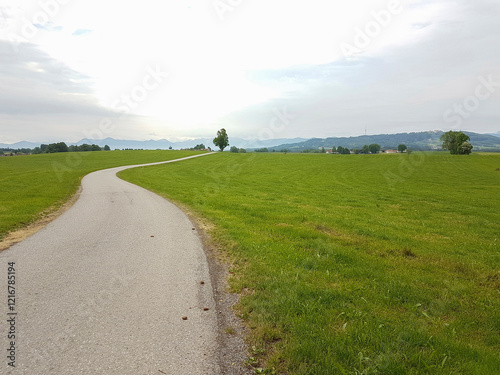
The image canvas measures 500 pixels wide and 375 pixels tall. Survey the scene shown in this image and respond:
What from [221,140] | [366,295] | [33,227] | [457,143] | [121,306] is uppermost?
[221,140]

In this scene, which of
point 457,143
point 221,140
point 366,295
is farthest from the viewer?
point 221,140

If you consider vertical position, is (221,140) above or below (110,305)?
above

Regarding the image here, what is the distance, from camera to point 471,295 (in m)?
5.60

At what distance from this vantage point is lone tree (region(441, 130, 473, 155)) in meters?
83.1

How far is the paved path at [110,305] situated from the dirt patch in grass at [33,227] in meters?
0.46

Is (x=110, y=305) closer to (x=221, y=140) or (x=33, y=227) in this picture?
(x=33, y=227)

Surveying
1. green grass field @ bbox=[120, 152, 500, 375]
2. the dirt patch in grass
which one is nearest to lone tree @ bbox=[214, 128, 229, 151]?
the dirt patch in grass

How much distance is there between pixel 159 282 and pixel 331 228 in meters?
7.32

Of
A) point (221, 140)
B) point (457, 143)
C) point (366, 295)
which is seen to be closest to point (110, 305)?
point (366, 295)

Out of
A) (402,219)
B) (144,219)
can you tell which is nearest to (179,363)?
(144,219)

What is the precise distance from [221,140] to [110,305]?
408 feet

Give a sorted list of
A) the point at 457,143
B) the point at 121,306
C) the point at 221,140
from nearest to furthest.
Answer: the point at 121,306, the point at 457,143, the point at 221,140

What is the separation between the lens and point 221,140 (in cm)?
12644

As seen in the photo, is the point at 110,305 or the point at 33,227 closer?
the point at 110,305
